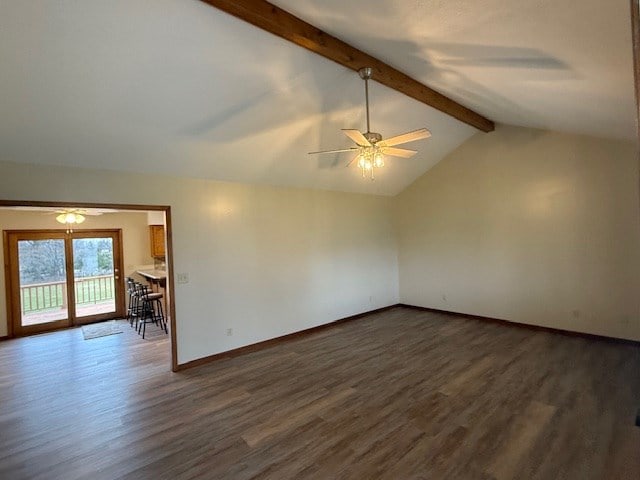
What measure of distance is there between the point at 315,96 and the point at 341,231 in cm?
310

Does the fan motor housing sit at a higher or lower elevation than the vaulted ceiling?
lower

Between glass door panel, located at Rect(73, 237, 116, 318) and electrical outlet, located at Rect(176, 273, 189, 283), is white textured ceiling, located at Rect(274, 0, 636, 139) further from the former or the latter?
glass door panel, located at Rect(73, 237, 116, 318)

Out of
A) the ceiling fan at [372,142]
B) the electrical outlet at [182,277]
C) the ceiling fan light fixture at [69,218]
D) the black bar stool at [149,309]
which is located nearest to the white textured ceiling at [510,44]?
the ceiling fan at [372,142]

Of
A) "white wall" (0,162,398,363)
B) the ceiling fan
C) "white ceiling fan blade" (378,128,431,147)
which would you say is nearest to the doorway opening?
"white wall" (0,162,398,363)

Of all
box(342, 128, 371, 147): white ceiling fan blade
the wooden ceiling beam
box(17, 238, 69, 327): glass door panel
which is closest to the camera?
the wooden ceiling beam

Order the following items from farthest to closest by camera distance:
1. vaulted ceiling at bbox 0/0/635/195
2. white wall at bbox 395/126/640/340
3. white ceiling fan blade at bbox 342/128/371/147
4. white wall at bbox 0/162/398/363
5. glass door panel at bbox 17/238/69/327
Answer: glass door panel at bbox 17/238/69/327 → white wall at bbox 395/126/640/340 → white wall at bbox 0/162/398/363 → white ceiling fan blade at bbox 342/128/371/147 → vaulted ceiling at bbox 0/0/635/195

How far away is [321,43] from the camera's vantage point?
263cm

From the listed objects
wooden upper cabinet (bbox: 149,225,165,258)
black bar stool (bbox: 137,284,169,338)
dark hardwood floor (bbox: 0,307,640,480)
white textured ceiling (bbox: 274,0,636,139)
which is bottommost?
dark hardwood floor (bbox: 0,307,640,480)

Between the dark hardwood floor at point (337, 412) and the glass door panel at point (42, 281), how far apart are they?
74.7 inches

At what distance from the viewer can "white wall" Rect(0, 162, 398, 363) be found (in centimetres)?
374

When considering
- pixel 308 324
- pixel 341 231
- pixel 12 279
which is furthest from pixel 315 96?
pixel 12 279

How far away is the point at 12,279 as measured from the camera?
614cm

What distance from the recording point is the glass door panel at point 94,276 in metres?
7.05

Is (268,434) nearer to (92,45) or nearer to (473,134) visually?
(92,45)
